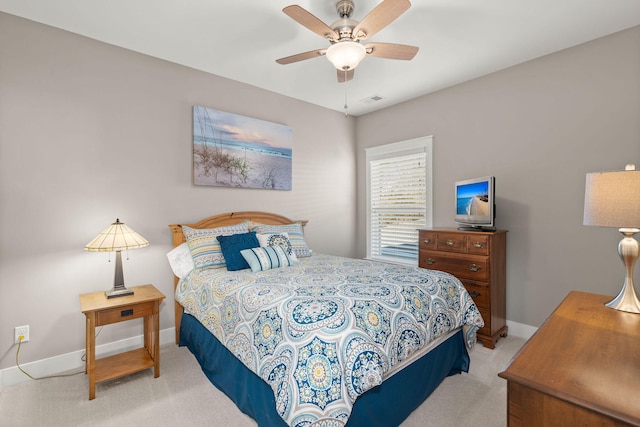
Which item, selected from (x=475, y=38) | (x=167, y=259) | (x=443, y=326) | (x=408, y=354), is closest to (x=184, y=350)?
(x=167, y=259)

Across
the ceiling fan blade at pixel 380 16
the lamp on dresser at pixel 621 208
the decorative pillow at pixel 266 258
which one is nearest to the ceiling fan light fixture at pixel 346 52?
the ceiling fan blade at pixel 380 16

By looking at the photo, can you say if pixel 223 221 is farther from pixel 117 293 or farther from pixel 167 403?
pixel 167 403

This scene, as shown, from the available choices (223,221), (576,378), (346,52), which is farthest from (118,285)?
(576,378)

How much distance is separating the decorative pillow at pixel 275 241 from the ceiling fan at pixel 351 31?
1.61 metres

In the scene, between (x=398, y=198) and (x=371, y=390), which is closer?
(x=371, y=390)

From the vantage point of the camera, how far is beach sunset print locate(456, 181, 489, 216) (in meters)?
2.91

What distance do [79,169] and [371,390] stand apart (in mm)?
2802

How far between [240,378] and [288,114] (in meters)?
3.08

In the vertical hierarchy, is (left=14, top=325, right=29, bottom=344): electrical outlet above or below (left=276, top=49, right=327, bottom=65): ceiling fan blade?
below

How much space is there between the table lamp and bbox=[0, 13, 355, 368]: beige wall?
37 centimetres

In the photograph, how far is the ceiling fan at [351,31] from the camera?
5.86ft

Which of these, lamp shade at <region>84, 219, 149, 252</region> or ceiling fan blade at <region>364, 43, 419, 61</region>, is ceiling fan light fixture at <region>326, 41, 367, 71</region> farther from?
lamp shade at <region>84, 219, 149, 252</region>

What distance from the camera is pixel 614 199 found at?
1.36 m

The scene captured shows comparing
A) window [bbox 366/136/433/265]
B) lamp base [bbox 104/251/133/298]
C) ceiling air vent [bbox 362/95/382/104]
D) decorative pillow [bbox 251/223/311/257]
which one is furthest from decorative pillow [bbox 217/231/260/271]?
ceiling air vent [bbox 362/95/382/104]
